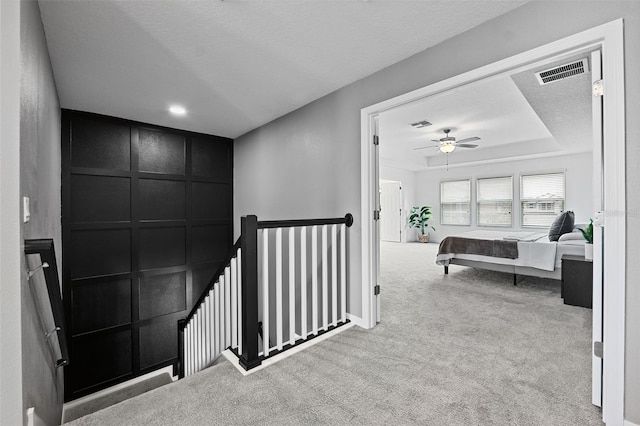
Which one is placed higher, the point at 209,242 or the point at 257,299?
the point at 209,242

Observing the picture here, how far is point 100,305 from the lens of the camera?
372 centimetres

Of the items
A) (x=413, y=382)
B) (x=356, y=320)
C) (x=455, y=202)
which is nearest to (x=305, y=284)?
(x=356, y=320)

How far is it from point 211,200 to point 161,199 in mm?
736

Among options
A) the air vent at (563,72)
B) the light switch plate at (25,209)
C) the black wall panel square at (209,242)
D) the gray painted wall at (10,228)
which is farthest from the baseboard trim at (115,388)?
the air vent at (563,72)

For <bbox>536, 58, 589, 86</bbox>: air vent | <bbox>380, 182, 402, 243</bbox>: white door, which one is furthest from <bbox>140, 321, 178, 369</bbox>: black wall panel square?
<bbox>380, 182, 402, 243</bbox>: white door

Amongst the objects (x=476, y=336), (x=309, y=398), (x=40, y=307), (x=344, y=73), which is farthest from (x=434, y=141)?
(x=40, y=307)

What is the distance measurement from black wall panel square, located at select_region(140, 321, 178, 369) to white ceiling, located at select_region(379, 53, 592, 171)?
14.1 ft

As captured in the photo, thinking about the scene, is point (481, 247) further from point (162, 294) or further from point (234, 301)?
point (162, 294)

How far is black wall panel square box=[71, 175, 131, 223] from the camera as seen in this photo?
11.8 ft

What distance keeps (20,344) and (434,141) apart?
21.2 ft

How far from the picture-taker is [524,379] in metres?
1.76

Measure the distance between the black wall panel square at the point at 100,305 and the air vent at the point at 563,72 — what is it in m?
5.31

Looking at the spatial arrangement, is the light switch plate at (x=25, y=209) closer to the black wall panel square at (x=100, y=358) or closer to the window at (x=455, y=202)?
the black wall panel square at (x=100, y=358)

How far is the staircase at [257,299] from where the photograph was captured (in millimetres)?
1974
